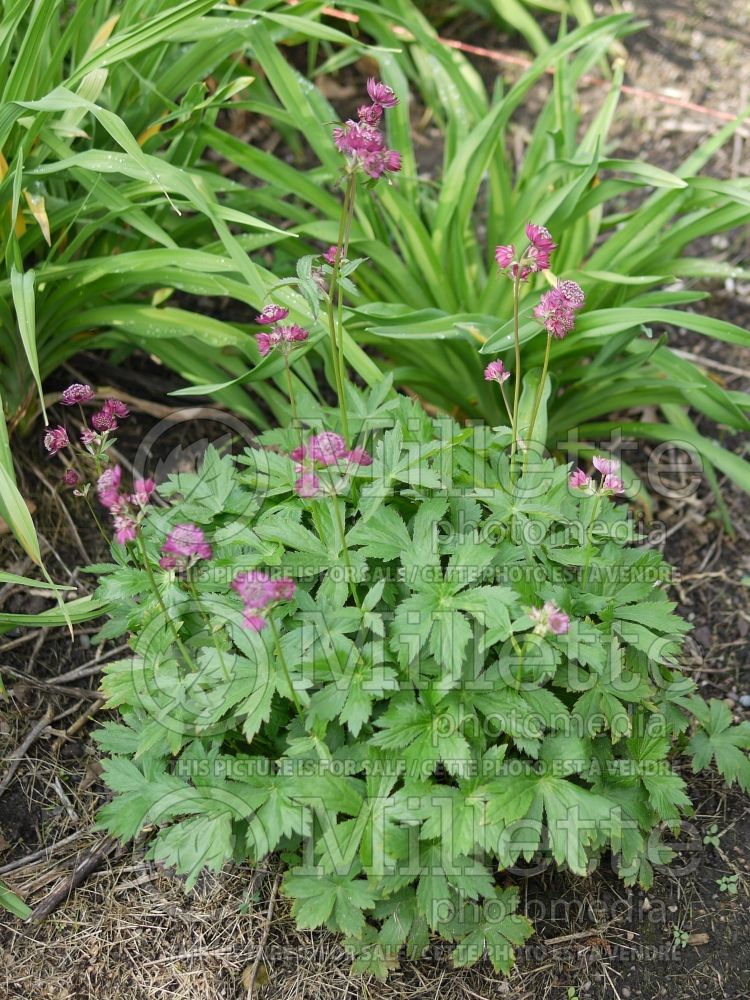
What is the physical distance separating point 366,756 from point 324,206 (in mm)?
1470

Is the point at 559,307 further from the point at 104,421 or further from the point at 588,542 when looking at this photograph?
the point at 104,421

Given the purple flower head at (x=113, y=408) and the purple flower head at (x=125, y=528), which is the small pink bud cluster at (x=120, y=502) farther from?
the purple flower head at (x=113, y=408)

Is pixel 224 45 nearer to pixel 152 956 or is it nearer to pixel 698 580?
pixel 698 580

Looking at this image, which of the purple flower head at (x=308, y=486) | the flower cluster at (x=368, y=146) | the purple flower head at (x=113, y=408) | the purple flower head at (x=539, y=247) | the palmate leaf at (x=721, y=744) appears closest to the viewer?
the flower cluster at (x=368, y=146)

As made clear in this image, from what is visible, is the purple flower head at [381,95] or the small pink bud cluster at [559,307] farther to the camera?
the small pink bud cluster at [559,307]

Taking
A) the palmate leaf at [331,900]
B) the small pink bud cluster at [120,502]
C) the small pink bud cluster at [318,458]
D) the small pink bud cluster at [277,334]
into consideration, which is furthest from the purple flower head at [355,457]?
the palmate leaf at [331,900]

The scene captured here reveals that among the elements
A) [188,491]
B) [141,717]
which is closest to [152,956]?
[141,717]

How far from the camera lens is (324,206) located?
2.43m

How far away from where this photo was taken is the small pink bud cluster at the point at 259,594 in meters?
1.30

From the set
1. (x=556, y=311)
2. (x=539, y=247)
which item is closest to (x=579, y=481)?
(x=556, y=311)

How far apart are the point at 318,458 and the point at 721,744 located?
1049mm

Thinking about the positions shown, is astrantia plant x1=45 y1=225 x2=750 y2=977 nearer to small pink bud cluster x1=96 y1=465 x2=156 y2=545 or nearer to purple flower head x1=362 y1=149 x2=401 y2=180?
small pink bud cluster x1=96 y1=465 x2=156 y2=545

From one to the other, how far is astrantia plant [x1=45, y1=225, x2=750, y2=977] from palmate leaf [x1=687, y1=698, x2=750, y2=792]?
2cm

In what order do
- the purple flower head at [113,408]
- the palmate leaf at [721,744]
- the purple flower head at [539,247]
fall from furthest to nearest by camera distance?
the palmate leaf at [721,744], the purple flower head at [113,408], the purple flower head at [539,247]
